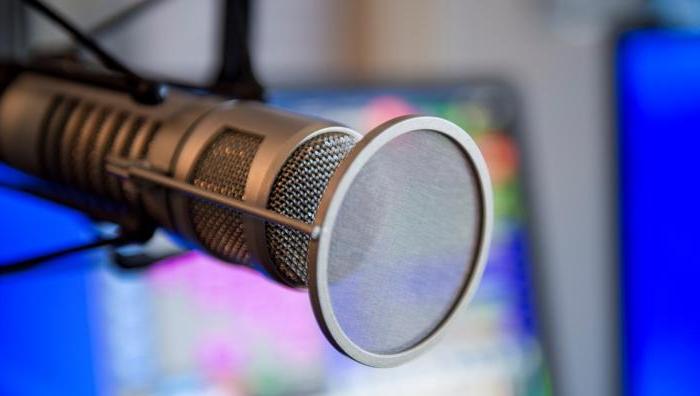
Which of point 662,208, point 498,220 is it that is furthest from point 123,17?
point 662,208

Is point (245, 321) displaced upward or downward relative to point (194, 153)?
downward

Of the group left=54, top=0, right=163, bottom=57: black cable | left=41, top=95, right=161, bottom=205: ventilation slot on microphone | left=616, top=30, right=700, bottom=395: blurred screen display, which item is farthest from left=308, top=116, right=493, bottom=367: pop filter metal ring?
left=616, top=30, right=700, bottom=395: blurred screen display

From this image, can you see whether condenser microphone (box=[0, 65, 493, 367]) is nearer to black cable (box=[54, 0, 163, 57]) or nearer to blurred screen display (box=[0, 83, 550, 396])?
black cable (box=[54, 0, 163, 57])

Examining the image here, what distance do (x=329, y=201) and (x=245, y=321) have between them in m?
0.58

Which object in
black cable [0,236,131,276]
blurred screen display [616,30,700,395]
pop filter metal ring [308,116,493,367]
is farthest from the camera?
blurred screen display [616,30,700,395]

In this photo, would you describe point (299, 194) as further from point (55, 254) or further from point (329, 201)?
point (55, 254)

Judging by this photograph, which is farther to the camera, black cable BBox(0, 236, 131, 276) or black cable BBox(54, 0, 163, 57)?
black cable BBox(54, 0, 163, 57)

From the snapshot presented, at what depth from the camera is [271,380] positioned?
0.88m

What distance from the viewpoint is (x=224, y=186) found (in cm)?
38

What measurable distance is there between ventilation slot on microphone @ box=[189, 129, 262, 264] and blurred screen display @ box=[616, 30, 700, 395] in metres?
0.87

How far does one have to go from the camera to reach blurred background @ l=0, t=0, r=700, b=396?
80cm

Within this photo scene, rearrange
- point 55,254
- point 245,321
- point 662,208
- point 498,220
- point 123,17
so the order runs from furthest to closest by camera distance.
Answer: point 662,208 → point 498,220 → point 245,321 → point 123,17 → point 55,254

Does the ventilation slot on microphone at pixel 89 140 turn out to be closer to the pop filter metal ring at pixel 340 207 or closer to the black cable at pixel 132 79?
the black cable at pixel 132 79

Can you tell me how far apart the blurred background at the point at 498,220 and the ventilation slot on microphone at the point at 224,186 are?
21cm
